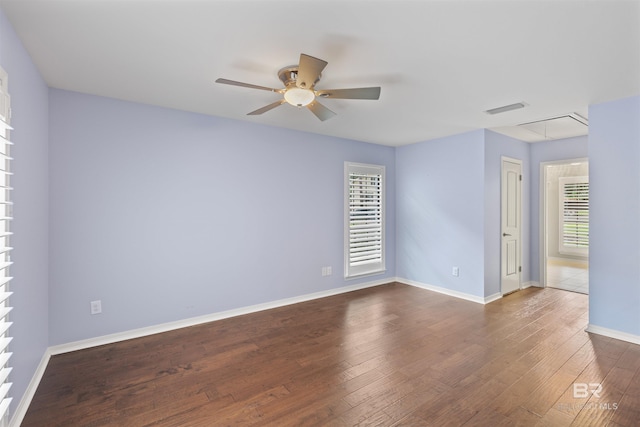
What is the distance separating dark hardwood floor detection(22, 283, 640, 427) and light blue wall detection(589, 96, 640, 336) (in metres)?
0.35

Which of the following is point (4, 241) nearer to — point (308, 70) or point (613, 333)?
point (308, 70)

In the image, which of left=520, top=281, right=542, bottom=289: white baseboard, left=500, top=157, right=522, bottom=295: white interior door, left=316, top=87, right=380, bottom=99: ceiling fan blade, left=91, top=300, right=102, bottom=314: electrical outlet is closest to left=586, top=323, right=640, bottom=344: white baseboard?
left=500, top=157, right=522, bottom=295: white interior door

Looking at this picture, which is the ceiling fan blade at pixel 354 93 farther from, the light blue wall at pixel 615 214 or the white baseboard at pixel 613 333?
the white baseboard at pixel 613 333

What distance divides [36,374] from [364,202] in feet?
14.1

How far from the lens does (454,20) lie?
184 cm

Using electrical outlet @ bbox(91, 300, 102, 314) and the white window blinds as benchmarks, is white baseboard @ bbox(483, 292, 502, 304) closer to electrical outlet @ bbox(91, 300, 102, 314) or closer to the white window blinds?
electrical outlet @ bbox(91, 300, 102, 314)

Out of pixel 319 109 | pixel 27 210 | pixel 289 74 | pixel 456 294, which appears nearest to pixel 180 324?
pixel 27 210

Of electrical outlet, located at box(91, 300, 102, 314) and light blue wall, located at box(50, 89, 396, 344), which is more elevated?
light blue wall, located at box(50, 89, 396, 344)

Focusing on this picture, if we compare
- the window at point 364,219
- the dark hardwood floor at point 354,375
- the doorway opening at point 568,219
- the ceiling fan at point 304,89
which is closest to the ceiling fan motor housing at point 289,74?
the ceiling fan at point 304,89

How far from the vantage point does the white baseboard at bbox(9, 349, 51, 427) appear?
6.31 ft

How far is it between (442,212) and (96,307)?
183 inches

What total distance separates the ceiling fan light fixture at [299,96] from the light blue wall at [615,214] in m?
3.09

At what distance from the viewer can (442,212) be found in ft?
16.0

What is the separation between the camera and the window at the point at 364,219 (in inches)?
196
